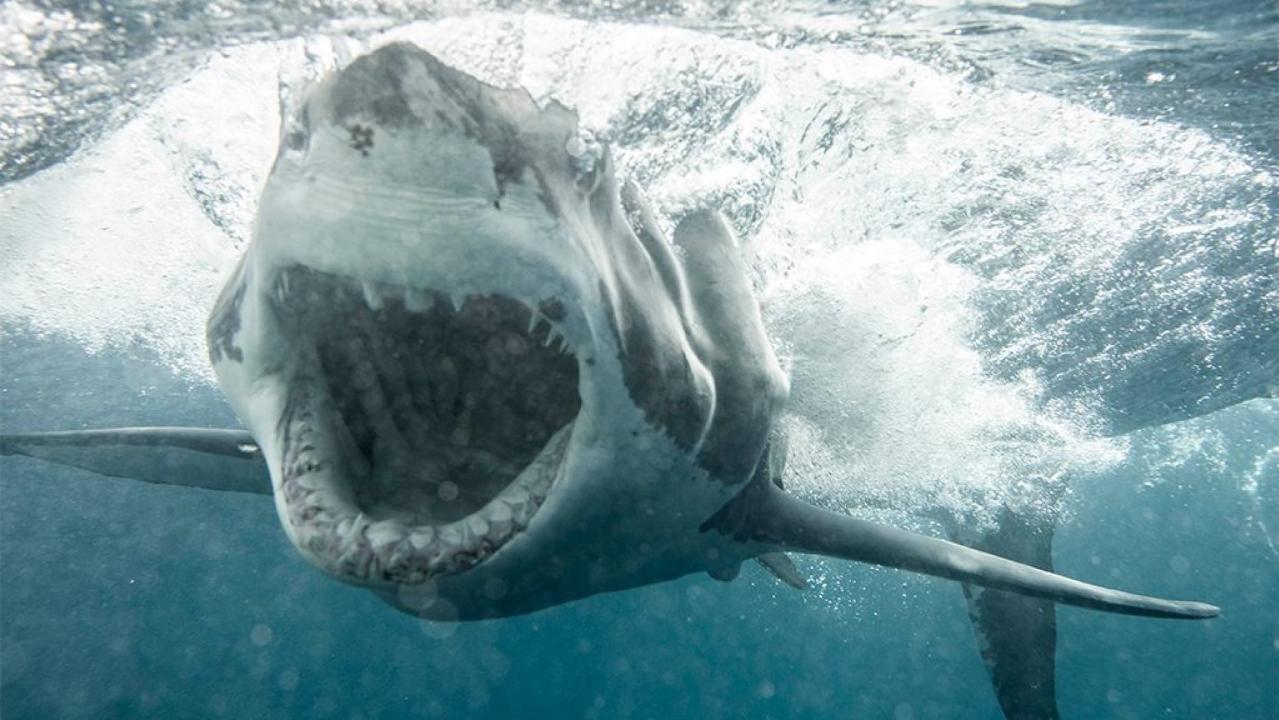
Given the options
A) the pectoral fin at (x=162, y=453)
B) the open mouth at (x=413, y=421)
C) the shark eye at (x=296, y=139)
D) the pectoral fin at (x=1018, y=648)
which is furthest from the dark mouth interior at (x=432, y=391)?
the pectoral fin at (x=1018, y=648)

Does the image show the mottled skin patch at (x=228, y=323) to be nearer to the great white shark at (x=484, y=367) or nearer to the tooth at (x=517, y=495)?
the great white shark at (x=484, y=367)

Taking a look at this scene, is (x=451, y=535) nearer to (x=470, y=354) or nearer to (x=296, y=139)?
(x=470, y=354)

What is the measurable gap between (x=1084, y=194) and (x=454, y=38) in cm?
702

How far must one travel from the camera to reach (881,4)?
5.72 metres

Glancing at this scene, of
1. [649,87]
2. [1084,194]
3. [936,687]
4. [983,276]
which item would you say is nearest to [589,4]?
[649,87]

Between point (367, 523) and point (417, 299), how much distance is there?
2.39 ft

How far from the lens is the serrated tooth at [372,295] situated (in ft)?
7.04

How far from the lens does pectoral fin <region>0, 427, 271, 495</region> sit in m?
5.08

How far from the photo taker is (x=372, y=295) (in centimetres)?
221

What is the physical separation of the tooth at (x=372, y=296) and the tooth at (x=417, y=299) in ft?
0.28

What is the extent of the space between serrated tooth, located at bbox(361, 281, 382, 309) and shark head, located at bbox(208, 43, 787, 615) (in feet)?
0.04

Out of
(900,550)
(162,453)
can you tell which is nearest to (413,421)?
(900,550)

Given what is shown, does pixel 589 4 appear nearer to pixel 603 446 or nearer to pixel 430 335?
pixel 430 335

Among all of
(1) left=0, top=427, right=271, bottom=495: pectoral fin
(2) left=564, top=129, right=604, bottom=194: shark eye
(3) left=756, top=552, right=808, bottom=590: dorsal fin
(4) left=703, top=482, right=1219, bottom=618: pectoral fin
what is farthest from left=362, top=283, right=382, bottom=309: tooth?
(3) left=756, top=552, right=808, bottom=590: dorsal fin
